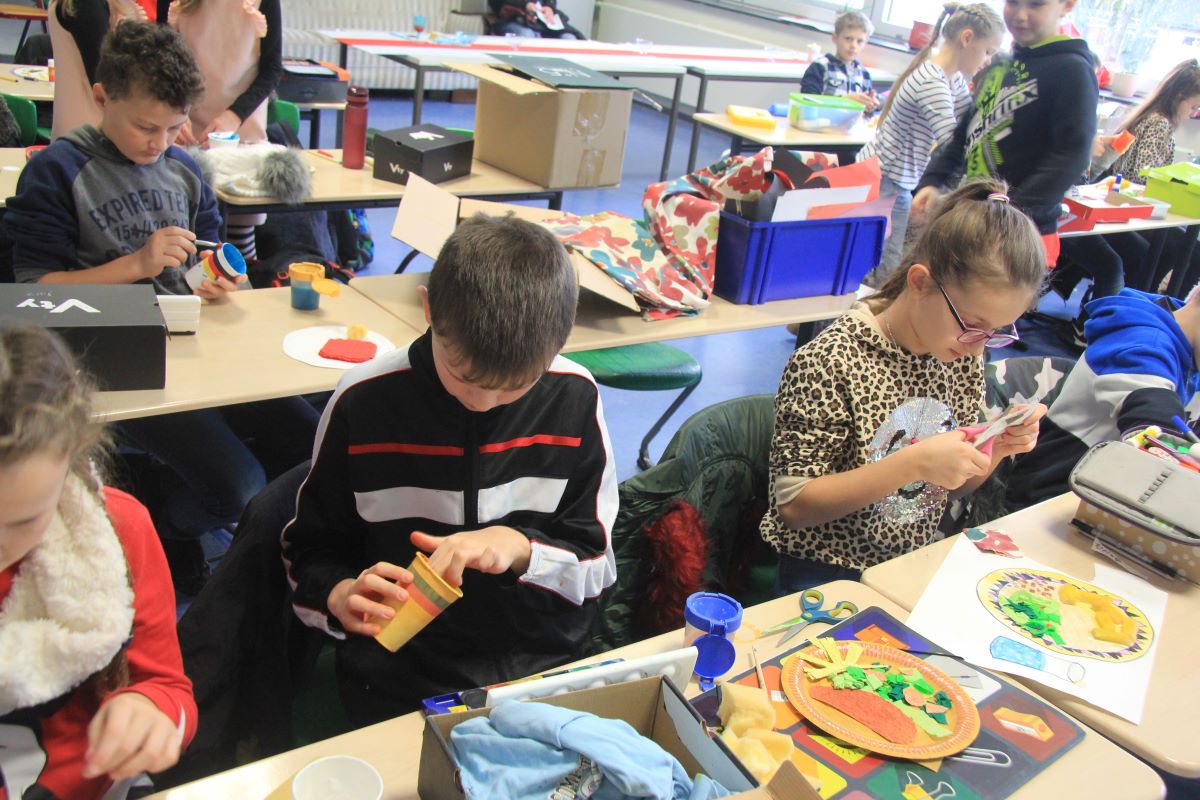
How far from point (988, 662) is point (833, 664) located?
25 cm

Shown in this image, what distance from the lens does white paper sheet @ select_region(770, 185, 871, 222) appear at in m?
2.69

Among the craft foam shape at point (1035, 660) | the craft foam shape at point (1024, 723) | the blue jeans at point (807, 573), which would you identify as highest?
the craft foam shape at point (1035, 660)

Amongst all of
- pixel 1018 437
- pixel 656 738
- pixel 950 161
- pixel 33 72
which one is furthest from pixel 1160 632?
pixel 33 72

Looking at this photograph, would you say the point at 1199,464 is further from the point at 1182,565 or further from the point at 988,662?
the point at 988,662

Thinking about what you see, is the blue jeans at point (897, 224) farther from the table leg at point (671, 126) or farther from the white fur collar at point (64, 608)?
the white fur collar at point (64, 608)

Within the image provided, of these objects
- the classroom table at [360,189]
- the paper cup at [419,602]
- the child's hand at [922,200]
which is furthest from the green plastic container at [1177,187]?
the paper cup at [419,602]

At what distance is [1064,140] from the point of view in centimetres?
323

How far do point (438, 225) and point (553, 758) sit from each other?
5.98ft

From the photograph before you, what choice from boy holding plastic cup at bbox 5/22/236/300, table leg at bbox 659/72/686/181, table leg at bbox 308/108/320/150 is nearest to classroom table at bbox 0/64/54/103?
table leg at bbox 308/108/320/150

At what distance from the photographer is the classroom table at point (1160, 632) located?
1.29m

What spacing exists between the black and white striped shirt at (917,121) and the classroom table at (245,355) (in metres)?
2.52

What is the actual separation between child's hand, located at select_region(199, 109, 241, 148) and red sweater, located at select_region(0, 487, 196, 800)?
235 cm

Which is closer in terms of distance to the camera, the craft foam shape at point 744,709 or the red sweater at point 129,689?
the red sweater at point 129,689

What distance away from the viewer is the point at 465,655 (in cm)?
150
